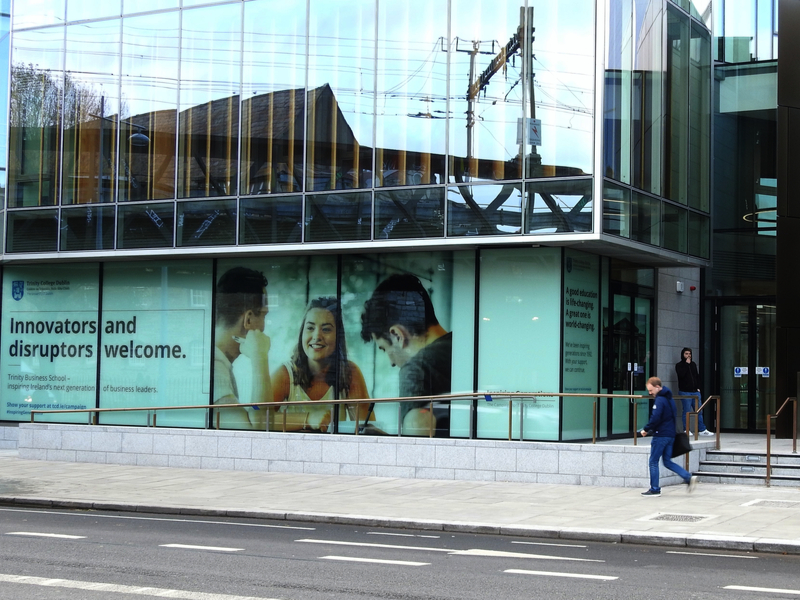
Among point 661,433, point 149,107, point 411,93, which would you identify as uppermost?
point 149,107

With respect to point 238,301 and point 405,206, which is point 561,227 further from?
point 238,301

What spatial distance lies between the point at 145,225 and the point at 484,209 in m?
7.49

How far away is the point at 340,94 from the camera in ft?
68.2

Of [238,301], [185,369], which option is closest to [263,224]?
[238,301]

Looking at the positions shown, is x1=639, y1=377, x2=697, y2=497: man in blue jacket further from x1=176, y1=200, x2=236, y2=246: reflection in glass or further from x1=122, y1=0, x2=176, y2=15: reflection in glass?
x1=122, y1=0, x2=176, y2=15: reflection in glass

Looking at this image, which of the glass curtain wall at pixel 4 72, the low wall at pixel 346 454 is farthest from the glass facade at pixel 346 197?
the low wall at pixel 346 454

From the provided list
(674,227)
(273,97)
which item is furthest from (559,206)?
(273,97)

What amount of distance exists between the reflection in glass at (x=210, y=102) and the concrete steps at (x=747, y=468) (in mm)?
10387

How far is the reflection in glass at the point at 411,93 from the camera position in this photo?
19734 millimetres

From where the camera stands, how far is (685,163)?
72.2ft

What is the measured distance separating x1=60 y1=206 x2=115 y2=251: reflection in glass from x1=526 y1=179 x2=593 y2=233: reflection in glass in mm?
9251

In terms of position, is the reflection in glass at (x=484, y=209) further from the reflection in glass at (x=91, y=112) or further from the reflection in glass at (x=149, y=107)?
the reflection in glass at (x=91, y=112)

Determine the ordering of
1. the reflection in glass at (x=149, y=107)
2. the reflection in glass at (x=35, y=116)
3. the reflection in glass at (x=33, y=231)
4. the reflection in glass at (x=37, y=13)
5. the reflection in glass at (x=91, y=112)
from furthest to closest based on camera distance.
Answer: the reflection in glass at (x=37, y=13) < the reflection in glass at (x=35, y=116) < the reflection in glass at (x=33, y=231) < the reflection in glass at (x=91, y=112) < the reflection in glass at (x=149, y=107)

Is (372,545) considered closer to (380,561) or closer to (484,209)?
(380,561)
